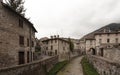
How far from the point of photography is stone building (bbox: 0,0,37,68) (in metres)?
18.7

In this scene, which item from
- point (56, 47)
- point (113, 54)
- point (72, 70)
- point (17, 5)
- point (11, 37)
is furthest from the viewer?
point (56, 47)

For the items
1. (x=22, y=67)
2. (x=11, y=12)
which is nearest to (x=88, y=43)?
(x=11, y=12)

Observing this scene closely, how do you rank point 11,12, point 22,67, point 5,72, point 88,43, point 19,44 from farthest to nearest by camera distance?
point 88,43
point 19,44
point 11,12
point 22,67
point 5,72

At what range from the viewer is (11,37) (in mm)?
20766

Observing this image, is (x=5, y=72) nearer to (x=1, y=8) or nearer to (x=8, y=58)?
(x=8, y=58)

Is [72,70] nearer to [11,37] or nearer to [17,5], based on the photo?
[11,37]

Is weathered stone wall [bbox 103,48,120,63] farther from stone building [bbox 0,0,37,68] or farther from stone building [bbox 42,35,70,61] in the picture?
stone building [bbox 42,35,70,61]

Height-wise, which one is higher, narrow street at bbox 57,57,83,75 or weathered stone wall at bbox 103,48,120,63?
weathered stone wall at bbox 103,48,120,63

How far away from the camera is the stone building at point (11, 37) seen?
18.7 meters

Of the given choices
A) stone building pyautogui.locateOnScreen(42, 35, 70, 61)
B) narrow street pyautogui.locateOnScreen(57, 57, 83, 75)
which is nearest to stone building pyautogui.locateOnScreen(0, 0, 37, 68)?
narrow street pyautogui.locateOnScreen(57, 57, 83, 75)

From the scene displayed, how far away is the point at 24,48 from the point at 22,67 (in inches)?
477

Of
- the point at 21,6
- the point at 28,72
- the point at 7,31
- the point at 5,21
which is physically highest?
the point at 21,6

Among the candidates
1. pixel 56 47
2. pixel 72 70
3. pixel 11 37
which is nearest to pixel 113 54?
pixel 72 70

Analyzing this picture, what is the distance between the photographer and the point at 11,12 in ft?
69.5
